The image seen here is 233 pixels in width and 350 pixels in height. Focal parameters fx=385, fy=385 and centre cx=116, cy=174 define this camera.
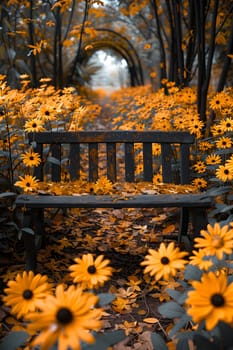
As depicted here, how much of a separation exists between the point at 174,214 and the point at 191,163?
1.54 feet

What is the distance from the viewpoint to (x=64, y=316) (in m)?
0.83

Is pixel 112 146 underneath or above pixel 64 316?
above

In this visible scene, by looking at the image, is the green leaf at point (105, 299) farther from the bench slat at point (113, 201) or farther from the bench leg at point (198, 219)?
the bench leg at point (198, 219)

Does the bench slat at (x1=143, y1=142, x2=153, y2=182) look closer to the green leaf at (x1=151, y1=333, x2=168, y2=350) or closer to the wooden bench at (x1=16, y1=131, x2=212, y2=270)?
the wooden bench at (x1=16, y1=131, x2=212, y2=270)

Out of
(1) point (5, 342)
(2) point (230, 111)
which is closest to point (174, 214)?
(2) point (230, 111)

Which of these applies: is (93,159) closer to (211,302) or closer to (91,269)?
(91,269)

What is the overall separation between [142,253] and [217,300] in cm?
192

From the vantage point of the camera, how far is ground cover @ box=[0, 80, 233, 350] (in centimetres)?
124

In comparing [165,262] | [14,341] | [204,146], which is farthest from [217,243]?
[204,146]

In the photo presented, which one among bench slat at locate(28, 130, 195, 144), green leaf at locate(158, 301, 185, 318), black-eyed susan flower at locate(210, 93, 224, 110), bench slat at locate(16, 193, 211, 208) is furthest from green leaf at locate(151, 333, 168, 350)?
black-eyed susan flower at locate(210, 93, 224, 110)

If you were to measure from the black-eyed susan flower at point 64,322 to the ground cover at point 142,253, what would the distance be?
0.82 ft

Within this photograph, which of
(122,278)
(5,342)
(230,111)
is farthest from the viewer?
(230,111)

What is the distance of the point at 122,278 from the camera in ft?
8.13

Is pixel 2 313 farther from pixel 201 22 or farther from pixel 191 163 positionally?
pixel 201 22
